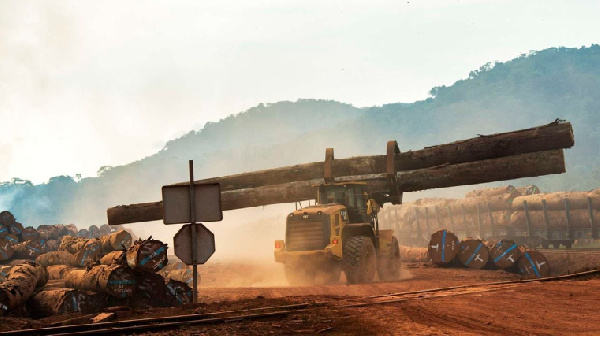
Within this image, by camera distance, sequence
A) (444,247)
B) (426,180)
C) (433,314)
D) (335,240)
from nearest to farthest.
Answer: (433,314) < (335,240) < (426,180) < (444,247)

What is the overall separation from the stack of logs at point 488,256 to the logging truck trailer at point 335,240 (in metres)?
4.74

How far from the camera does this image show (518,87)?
189 metres

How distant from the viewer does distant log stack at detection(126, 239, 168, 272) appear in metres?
13.8

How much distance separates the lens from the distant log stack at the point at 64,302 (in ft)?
43.3

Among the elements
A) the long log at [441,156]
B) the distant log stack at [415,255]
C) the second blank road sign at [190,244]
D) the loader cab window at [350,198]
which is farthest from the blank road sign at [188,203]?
the distant log stack at [415,255]

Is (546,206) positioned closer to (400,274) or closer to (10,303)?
(400,274)

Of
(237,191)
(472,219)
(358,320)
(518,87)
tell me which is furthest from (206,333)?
(518,87)

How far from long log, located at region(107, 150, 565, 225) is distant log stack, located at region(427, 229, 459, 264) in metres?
4.91

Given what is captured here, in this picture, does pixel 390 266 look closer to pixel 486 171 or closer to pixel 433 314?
pixel 486 171

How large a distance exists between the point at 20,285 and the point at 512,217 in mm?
26172

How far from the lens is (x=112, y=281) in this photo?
1362 cm

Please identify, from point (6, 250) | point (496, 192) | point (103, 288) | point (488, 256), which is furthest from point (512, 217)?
point (6, 250)

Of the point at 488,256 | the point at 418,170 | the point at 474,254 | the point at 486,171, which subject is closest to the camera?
the point at 486,171

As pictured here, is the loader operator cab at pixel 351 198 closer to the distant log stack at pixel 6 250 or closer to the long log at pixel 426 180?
the long log at pixel 426 180
